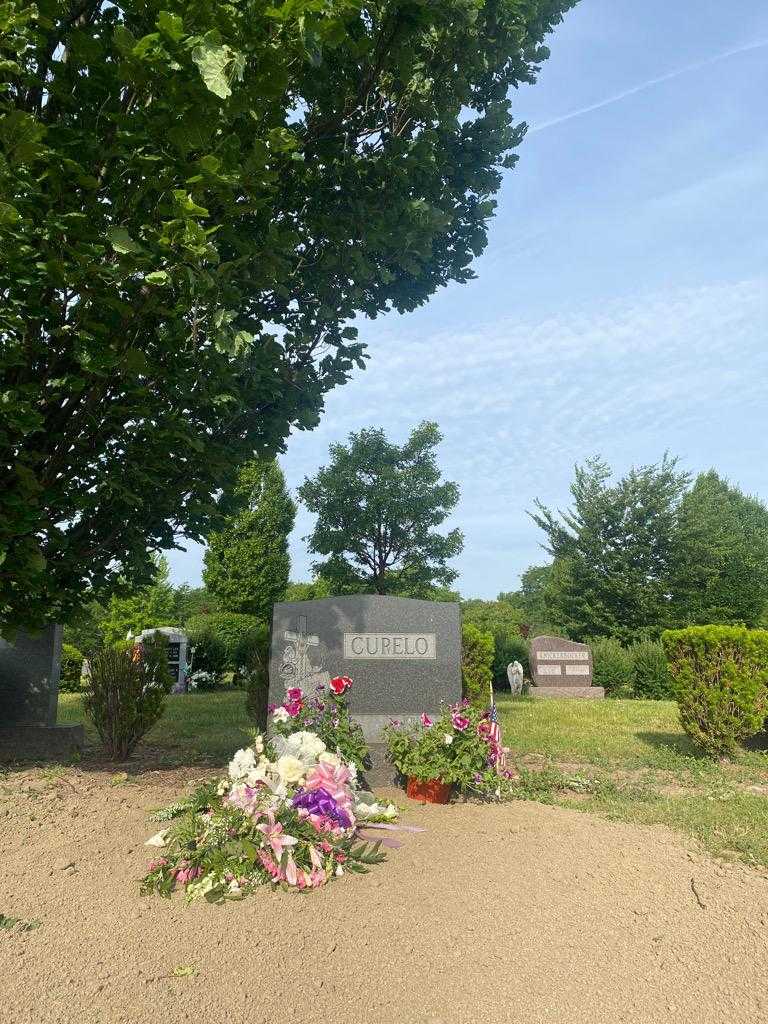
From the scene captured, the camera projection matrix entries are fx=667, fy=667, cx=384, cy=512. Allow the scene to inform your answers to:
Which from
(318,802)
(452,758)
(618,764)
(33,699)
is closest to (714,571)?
(618,764)

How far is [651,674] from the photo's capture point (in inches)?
821

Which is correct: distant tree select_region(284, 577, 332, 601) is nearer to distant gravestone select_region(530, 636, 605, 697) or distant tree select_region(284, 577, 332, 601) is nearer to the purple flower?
distant gravestone select_region(530, 636, 605, 697)

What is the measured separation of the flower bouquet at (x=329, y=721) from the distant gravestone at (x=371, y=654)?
0.52 metres

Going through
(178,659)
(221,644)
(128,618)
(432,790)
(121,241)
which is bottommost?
(432,790)

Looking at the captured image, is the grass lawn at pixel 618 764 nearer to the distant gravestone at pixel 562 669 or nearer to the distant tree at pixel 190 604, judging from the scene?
the distant gravestone at pixel 562 669

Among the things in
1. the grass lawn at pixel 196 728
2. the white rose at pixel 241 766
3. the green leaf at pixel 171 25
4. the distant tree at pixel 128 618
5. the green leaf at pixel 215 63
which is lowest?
the grass lawn at pixel 196 728

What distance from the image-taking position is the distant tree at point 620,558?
2689 cm

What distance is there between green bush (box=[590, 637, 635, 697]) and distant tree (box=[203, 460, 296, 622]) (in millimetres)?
11796

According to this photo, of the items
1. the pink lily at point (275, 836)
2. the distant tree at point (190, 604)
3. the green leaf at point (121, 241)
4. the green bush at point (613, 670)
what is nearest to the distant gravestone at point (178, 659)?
the distant tree at point (190, 604)

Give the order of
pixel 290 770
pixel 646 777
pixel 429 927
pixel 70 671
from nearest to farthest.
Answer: pixel 429 927, pixel 290 770, pixel 646 777, pixel 70 671

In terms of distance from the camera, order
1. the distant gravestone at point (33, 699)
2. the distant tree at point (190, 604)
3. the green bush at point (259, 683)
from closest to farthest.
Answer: the distant gravestone at point (33, 699) < the green bush at point (259, 683) < the distant tree at point (190, 604)

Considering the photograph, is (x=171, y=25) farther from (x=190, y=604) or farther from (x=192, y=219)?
(x=190, y=604)

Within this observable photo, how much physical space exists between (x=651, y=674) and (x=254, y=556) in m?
14.7

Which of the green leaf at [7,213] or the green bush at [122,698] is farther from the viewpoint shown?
the green bush at [122,698]
